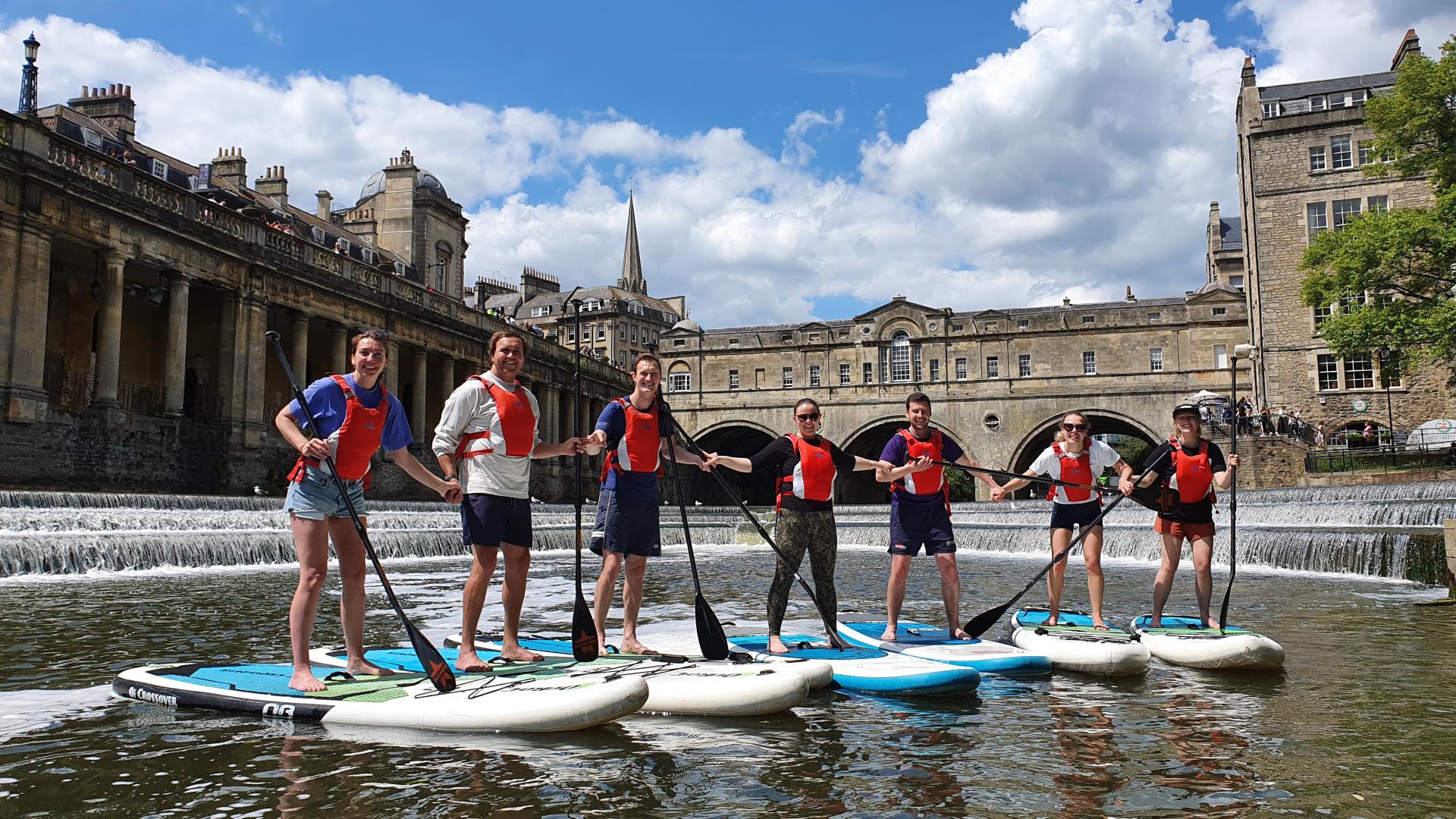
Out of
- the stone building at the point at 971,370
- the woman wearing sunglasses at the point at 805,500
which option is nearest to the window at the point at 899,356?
the stone building at the point at 971,370

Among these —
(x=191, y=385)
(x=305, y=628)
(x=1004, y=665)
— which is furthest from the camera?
(x=191, y=385)

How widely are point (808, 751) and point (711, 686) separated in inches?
29.0

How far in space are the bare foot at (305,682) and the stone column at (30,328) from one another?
1637 cm

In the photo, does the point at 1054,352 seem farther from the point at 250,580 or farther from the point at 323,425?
the point at 323,425

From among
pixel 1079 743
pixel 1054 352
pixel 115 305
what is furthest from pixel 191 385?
pixel 1054 352

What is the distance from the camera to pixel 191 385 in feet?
88.8

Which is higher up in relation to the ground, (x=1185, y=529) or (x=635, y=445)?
(x=635, y=445)

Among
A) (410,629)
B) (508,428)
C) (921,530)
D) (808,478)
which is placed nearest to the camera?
(410,629)

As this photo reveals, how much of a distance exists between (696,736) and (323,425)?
2322 millimetres

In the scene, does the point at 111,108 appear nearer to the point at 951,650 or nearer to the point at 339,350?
the point at 339,350

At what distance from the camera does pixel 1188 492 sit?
6836 mm

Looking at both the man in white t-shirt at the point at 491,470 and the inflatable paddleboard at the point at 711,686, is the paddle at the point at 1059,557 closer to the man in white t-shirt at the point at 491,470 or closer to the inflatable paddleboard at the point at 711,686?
the inflatable paddleboard at the point at 711,686

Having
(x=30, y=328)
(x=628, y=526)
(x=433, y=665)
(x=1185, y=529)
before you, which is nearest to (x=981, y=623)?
(x=1185, y=529)

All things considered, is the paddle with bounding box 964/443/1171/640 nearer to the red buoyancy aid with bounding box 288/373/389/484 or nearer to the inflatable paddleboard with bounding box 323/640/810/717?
the inflatable paddleboard with bounding box 323/640/810/717
